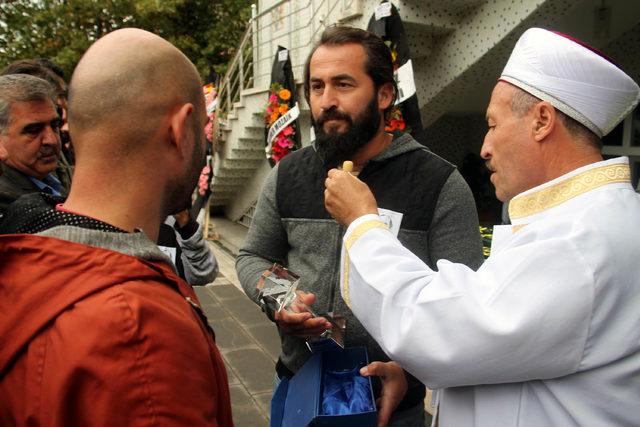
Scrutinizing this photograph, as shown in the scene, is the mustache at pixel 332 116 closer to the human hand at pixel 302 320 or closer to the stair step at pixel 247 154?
the human hand at pixel 302 320

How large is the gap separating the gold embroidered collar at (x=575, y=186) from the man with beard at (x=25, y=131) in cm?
188

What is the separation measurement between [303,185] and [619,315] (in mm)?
1189

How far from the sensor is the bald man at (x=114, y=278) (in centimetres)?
70

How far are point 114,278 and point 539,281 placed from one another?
30.1 inches

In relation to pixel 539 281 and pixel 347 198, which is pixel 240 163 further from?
pixel 539 281

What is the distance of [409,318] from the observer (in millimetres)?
1091

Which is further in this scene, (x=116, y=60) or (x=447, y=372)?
(x=447, y=372)

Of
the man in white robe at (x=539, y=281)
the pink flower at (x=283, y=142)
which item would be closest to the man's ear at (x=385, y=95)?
the man in white robe at (x=539, y=281)

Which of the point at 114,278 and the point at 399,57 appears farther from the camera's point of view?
the point at 399,57

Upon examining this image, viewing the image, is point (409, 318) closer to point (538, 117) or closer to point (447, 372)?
point (447, 372)

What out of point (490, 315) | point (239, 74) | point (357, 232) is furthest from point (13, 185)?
point (239, 74)

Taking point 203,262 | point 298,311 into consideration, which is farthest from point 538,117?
point 203,262

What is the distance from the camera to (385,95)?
1.97 m

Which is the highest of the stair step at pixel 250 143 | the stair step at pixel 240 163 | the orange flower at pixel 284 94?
the orange flower at pixel 284 94
